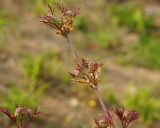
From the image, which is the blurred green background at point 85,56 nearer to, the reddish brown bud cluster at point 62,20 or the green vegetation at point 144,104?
the green vegetation at point 144,104

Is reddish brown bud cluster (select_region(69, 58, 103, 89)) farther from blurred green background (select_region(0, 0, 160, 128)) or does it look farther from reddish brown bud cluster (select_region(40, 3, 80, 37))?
blurred green background (select_region(0, 0, 160, 128))

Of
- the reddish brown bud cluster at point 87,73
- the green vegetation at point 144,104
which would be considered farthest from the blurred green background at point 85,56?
the reddish brown bud cluster at point 87,73

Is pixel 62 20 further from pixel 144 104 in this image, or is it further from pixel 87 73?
pixel 144 104

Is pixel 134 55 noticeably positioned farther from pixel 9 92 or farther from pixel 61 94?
pixel 9 92

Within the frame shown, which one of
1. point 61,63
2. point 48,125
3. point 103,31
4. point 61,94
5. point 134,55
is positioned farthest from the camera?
point 103,31

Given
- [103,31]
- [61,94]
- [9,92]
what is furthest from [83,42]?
[9,92]

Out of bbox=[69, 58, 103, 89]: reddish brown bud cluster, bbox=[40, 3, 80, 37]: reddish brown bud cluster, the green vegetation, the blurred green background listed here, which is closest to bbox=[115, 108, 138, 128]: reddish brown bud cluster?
bbox=[69, 58, 103, 89]: reddish brown bud cluster
